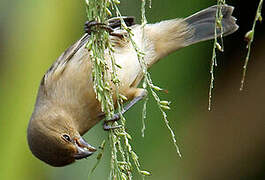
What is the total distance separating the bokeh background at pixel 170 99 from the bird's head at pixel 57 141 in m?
0.58

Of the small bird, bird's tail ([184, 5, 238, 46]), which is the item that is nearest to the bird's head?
the small bird

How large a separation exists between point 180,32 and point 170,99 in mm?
567

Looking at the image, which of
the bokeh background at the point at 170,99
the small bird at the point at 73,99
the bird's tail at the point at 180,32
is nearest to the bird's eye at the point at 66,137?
the small bird at the point at 73,99

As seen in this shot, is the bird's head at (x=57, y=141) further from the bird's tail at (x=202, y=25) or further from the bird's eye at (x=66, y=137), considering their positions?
the bird's tail at (x=202, y=25)

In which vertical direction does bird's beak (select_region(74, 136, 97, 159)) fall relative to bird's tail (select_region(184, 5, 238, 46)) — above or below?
below

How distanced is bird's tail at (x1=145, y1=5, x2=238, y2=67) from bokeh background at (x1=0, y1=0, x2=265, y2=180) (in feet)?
0.82

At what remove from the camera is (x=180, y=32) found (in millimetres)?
4109

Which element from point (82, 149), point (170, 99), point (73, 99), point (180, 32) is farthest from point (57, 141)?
point (180, 32)

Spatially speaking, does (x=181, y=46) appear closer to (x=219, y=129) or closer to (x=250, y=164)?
(x=219, y=129)

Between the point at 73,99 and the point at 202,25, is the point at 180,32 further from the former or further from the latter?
the point at 73,99

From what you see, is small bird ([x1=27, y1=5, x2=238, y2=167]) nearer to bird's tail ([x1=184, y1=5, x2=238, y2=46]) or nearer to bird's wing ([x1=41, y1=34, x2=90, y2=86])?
bird's wing ([x1=41, y1=34, x2=90, y2=86])

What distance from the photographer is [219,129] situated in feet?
14.8

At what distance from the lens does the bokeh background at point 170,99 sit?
4.17 meters

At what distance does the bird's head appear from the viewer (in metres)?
3.44
